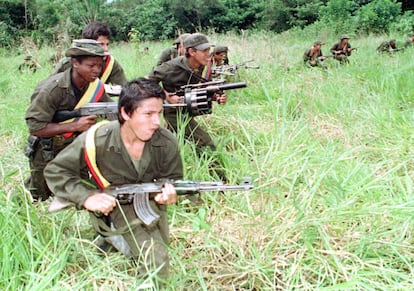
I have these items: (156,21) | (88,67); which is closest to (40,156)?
(88,67)

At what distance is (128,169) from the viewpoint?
2.48m

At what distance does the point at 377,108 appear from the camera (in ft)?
15.5

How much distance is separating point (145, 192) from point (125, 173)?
A: 20 cm

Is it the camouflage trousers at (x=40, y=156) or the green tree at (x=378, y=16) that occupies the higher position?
the camouflage trousers at (x=40, y=156)

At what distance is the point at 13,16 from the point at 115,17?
16.3 feet

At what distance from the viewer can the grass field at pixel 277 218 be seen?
2379 mm

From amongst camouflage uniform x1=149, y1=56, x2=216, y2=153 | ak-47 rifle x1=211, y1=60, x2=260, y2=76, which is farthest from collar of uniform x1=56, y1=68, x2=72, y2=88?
ak-47 rifle x1=211, y1=60, x2=260, y2=76

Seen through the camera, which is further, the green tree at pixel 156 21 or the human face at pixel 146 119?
the green tree at pixel 156 21

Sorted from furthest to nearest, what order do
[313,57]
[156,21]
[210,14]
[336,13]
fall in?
1. [210,14]
2. [156,21]
3. [336,13]
4. [313,57]

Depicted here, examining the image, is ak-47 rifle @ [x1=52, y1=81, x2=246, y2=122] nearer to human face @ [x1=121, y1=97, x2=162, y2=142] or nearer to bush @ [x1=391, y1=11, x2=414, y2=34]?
human face @ [x1=121, y1=97, x2=162, y2=142]

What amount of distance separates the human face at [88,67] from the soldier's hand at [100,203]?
103cm

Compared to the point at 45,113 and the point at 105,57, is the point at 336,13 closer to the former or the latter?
the point at 105,57

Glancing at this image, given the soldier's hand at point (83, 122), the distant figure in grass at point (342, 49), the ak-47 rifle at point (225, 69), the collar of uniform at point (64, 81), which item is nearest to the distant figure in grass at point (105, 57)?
the collar of uniform at point (64, 81)

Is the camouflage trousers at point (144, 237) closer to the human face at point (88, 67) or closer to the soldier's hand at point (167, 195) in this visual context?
the soldier's hand at point (167, 195)
